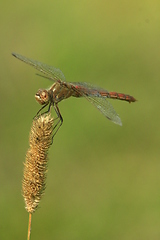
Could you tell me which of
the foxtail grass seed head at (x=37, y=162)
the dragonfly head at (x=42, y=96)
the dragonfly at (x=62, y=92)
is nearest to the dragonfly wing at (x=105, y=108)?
the dragonfly at (x=62, y=92)

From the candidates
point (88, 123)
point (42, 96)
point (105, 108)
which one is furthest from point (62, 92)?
point (88, 123)

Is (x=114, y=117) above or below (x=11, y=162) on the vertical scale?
above

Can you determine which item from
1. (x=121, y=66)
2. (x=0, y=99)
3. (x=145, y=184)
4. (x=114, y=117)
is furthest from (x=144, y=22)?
(x=114, y=117)

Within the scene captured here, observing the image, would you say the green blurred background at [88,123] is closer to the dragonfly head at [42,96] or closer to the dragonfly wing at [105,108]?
the dragonfly wing at [105,108]

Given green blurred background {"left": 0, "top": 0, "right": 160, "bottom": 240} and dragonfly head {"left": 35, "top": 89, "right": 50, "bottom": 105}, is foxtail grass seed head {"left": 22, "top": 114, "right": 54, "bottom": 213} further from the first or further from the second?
green blurred background {"left": 0, "top": 0, "right": 160, "bottom": 240}

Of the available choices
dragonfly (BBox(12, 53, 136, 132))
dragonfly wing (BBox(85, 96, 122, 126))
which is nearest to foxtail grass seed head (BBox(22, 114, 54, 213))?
dragonfly (BBox(12, 53, 136, 132))

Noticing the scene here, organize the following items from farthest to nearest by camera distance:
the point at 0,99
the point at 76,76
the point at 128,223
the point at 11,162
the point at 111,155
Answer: the point at 76,76 < the point at 0,99 < the point at 111,155 < the point at 11,162 < the point at 128,223

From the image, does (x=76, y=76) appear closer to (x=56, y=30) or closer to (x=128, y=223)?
(x=56, y=30)
